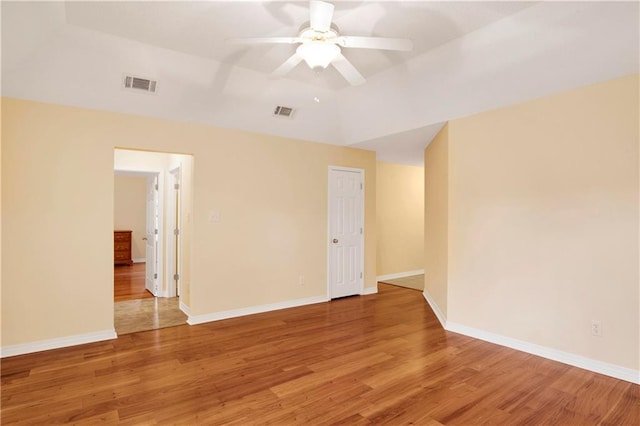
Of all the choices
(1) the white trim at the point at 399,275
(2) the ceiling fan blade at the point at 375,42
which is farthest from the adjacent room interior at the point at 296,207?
(1) the white trim at the point at 399,275

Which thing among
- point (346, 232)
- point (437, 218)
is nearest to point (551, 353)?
point (437, 218)

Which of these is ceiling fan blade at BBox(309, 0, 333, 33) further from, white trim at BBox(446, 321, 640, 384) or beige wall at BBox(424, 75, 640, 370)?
white trim at BBox(446, 321, 640, 384)

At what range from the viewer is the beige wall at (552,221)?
280 cm

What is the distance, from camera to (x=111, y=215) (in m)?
3.71

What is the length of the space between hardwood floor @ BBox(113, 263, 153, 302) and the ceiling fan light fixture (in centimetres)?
474

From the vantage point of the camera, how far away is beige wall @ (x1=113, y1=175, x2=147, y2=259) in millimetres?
9523

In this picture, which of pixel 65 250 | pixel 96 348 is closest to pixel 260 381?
pixel 96 348

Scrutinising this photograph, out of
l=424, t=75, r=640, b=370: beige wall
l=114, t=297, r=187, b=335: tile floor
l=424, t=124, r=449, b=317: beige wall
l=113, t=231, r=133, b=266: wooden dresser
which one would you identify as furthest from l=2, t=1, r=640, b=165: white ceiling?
l=113, t=231, r=133, b=266: wooden dresser

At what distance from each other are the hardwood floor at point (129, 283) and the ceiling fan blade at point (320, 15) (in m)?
5.00

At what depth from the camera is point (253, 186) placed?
465 cm

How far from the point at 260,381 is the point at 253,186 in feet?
8.54

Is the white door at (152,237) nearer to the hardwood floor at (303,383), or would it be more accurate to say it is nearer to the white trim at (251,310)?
the white trim at (251,310)

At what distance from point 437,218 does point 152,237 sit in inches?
182

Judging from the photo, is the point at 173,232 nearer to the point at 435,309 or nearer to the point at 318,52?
the point at 318,52
